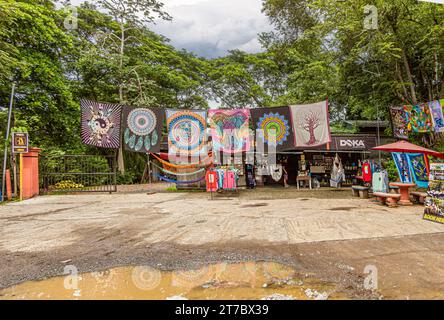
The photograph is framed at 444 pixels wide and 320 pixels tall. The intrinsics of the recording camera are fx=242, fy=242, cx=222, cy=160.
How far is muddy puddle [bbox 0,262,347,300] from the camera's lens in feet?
8.55

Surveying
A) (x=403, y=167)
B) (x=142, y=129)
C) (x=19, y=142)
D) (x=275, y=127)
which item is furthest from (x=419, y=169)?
(x=19, y=142)

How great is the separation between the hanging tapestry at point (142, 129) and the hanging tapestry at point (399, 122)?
1079 centimetres

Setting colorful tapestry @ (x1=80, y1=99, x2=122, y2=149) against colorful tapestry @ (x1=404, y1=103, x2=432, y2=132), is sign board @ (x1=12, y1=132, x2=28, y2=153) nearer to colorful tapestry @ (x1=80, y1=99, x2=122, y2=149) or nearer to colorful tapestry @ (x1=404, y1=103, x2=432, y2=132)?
colorful tapestry @ (x1=80, y1=99, x2=122, y2=149)

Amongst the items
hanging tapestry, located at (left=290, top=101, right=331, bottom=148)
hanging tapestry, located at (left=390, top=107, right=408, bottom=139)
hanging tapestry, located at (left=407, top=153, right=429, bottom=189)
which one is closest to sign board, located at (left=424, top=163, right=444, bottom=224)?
hanging tapestry, located at (left=290, top=101, right=331, bottom=148)

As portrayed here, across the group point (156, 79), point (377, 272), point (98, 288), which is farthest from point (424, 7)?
point (156, 79)

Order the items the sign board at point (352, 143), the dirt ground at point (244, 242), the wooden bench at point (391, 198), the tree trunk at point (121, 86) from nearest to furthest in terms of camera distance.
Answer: the dirt ground at point (244, 242), the wooden bench at point (391, 198), the sign board at point (352, 143), the tree trunk at point (121, 86)

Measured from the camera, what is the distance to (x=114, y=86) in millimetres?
16891

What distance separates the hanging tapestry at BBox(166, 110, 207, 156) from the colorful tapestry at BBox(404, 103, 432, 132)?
29.8ft

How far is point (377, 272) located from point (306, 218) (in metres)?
3.09

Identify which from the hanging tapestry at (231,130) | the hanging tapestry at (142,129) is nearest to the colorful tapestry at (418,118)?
the hanging tapestry at (231,130)

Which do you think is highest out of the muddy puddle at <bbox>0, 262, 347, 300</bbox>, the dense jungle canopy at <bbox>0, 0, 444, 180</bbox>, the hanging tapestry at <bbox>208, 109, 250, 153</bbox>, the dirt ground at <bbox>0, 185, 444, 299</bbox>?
the dense jungle canopy at <bbox>0, 0, 444, 180</bbox>

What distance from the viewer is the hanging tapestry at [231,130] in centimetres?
1133

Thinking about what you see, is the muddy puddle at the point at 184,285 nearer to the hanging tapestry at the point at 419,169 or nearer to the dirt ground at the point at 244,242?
the dirt ground at the point at 244,242
